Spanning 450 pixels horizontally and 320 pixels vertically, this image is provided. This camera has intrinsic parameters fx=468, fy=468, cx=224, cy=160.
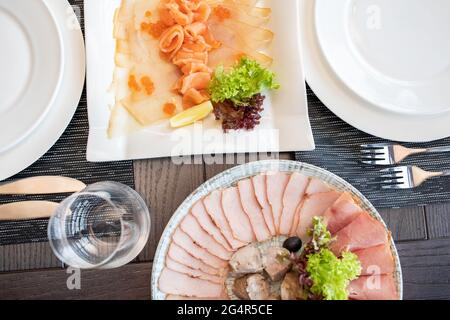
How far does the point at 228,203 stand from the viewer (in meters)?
1.35

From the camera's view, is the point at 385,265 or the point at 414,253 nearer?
the point at 385,265

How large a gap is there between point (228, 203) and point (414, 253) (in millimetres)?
575

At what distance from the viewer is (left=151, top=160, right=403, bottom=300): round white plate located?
1316 mm

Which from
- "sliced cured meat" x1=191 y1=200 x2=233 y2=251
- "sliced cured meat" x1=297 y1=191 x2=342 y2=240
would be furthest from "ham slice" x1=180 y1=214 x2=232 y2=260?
"sliced cured meat" x1=297 y1=191 x2=342 y2=240

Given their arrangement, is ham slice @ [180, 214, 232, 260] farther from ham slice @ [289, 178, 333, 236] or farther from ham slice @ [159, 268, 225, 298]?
ham slice @ [289, 178, 333, 236]

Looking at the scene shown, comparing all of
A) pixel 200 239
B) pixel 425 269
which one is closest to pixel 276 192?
pixel 200 239

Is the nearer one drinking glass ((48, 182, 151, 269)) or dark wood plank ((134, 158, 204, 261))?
drinking glass ((48, 182, 151, 269))

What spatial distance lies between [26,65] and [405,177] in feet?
3.91

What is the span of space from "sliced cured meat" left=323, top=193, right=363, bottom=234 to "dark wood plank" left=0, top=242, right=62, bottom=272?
0.80 meters

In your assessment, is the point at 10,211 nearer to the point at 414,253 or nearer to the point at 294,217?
the point at 294,217

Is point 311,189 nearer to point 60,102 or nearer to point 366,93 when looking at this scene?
point 366,93

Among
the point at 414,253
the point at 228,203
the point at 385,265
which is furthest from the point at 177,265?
→ the point at 414,253

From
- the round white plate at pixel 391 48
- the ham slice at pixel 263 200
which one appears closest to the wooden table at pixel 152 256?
the ham slice at pixel 263 200

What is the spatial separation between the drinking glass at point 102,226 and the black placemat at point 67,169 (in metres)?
0.07
